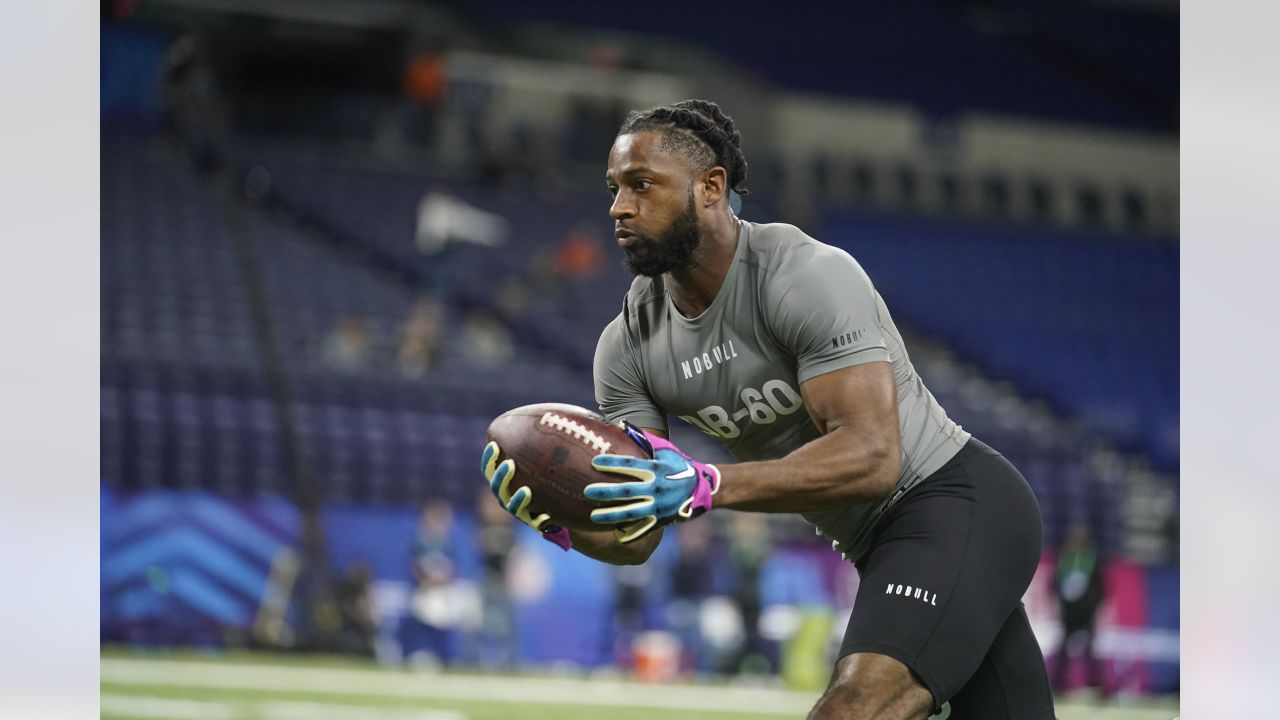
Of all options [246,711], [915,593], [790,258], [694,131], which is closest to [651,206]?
[694,131]

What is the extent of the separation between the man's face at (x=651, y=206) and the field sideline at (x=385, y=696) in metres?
5.38

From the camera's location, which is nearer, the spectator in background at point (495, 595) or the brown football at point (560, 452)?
the brown football at point (560, 452)

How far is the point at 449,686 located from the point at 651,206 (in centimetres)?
802

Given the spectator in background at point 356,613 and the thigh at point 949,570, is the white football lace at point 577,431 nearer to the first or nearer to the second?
the thigh at point 949,570

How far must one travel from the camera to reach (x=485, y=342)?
1748 cm

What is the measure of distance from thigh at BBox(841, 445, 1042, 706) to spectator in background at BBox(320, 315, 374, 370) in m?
12.7

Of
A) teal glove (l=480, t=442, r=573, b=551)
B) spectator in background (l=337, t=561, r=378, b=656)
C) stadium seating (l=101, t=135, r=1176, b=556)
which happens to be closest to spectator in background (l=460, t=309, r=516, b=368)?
stadium seating (l=101, t=135, r=1176, b=556)

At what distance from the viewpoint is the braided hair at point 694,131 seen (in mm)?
3832

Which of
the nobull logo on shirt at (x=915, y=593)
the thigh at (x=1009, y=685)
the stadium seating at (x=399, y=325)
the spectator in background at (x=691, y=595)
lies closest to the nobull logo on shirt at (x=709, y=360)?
the nobull logo on shirt at (x=915, y=593)

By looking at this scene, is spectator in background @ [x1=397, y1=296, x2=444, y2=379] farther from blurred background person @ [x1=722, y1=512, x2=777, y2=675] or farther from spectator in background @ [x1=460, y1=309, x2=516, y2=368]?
blurred background person @ [x1=722, y1=512, x2=777, y2=675]

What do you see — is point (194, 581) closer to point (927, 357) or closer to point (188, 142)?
point (188, 142)
